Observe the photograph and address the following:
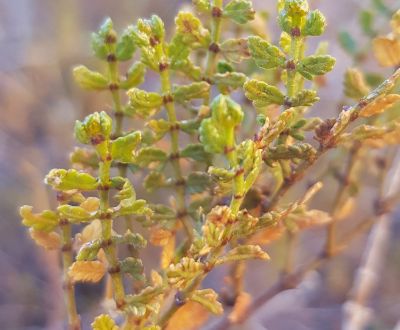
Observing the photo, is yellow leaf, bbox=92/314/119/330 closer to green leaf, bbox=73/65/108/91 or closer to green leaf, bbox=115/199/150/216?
green leaf, bbox=115/199/150/216

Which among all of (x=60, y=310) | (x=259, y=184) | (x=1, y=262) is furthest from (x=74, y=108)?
(x=259, y=184)

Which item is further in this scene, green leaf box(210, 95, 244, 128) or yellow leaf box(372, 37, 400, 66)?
yellow leaf box(372, 37, 400, 66)

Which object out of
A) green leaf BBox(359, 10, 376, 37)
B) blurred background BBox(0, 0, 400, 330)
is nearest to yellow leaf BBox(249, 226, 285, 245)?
green leaf BBox(359, 10, 376, 37)

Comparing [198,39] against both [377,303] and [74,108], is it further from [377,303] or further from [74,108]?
[74,108]

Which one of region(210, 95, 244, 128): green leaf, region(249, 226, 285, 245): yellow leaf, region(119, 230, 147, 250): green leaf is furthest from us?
region(249, 226, 285, 245): yellow leaf

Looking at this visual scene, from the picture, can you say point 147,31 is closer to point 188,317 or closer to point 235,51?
point 235,51

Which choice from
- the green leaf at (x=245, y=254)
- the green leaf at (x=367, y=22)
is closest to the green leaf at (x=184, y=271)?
the green leaf at (x=245, y=254)

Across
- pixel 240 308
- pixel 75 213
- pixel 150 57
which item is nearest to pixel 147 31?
pixel 150 57
